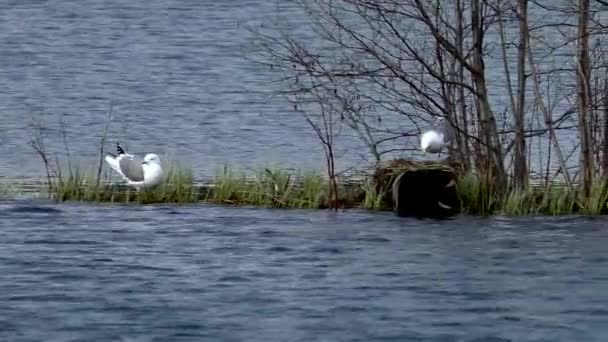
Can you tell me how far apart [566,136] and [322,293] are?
1214cm

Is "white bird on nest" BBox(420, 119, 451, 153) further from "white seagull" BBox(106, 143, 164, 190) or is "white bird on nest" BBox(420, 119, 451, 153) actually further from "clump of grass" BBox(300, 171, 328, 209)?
"white seagull" BBox(106, 143, 164, 190)

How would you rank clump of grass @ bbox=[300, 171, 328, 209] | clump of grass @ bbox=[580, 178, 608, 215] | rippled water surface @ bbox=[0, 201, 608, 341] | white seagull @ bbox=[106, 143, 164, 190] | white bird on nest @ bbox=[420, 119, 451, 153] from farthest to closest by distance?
1. white seagull @ bbox=[106, 143, 164, 190]
2. clump of grass @ bbox=[300, 171, 328, 209]
3. white bird on nest @ bbox=[420, 119, 451, 153]
4. clump of grass @ bbox=[580, 178, 608, 215]
5. rippled water surface @ bbox=[0, 201, 608, 341]

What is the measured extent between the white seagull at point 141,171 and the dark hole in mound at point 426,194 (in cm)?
258

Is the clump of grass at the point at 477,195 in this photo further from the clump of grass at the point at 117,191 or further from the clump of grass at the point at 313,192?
the clump of grass at the point at 117,191

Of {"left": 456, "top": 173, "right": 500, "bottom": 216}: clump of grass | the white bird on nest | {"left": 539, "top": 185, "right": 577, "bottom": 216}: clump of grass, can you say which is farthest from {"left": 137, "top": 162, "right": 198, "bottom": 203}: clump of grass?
{"left": 539, "top": 185, "right": 577, "bottom": 216}: clump of grass

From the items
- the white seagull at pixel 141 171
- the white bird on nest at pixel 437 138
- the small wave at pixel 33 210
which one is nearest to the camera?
the white bird on nest at pixel 437 138

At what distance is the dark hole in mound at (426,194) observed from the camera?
60.6ft

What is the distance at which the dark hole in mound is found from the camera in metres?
18.5

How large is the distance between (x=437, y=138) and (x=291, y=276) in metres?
3.99

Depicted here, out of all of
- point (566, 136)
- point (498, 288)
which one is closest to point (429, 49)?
point (566, 136)

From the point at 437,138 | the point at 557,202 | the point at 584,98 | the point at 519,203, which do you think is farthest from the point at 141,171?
the point at 584,98

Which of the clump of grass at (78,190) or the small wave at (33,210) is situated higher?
the clump of grass at (78,190)

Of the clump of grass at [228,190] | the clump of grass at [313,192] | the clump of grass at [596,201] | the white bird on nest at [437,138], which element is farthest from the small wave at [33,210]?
the clump of grass at [596,201]

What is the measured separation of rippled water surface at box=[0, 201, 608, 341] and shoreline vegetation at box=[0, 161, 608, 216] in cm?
28
